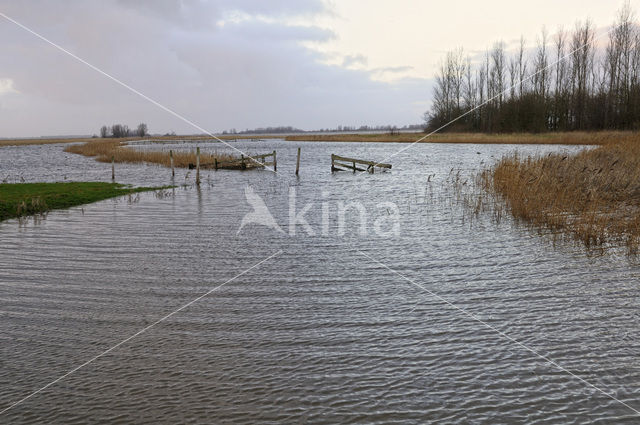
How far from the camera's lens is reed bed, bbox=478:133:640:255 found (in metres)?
11.0

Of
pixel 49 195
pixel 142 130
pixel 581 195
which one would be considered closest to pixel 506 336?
pixel 581 195

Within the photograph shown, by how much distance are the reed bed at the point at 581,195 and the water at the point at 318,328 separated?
1288 mm

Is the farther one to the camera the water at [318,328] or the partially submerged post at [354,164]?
the partially submerged post at [354,164]

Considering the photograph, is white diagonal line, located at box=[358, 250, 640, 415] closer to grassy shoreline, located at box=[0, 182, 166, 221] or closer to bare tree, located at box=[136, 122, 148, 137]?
grassy shoreline, located at box=[0, 182, 166, 221]

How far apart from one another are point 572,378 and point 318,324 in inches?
114

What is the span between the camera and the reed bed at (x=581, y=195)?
11008mm

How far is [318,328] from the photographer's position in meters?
6.01

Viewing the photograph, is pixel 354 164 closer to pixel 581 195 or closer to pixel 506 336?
pixel 581 195

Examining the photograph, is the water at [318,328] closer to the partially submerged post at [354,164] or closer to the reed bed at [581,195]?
the reed bed at [581,195]

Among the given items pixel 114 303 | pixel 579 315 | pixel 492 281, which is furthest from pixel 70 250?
pixel 579 315

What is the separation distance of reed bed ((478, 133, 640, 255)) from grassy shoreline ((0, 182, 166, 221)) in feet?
49.0

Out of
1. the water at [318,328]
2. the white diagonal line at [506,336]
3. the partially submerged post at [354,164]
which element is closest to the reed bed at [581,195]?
the water at [318,328]

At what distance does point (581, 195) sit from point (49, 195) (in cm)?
1875

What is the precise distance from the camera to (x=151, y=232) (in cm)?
1250
